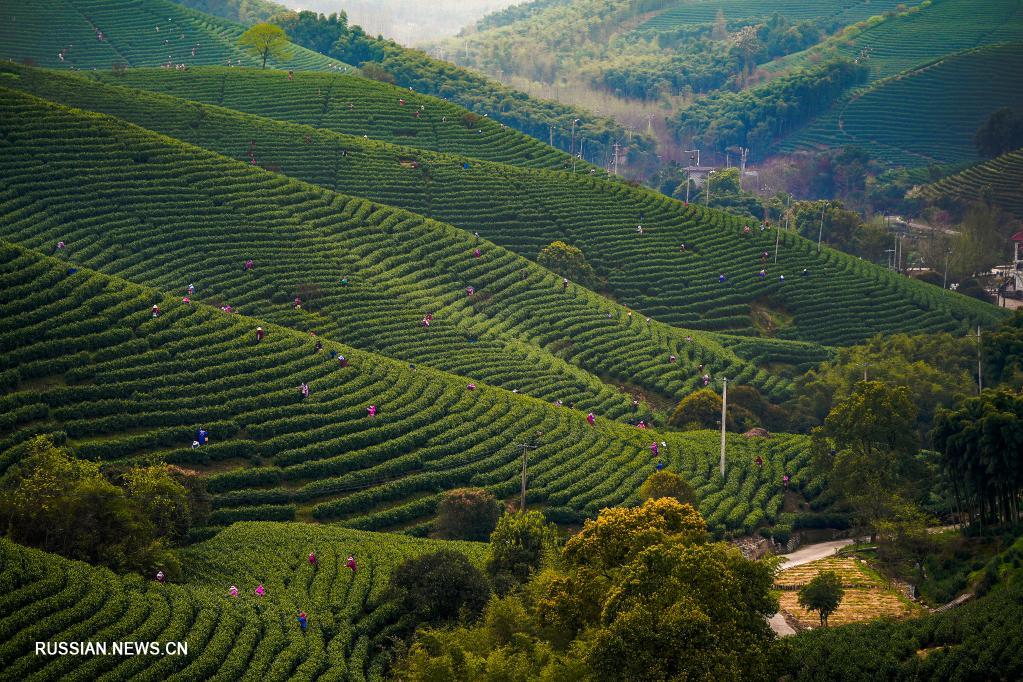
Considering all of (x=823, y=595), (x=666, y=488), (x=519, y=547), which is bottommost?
(x=823, y=595)

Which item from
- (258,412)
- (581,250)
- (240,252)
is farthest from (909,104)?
(258,412)

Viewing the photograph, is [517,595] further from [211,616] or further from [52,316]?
[52,316]

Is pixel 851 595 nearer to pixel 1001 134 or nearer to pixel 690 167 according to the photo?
pixel 1001 134

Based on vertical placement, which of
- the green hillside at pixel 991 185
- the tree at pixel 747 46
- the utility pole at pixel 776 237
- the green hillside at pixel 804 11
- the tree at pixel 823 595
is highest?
the green hillside at pixel 804 11

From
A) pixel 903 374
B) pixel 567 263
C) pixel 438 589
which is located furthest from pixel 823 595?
pixel 567 263

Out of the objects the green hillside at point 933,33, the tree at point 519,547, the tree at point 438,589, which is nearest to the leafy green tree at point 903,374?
the tree at point 519,547

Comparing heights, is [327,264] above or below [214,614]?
above

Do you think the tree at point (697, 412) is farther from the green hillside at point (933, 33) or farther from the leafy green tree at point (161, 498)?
the green hillside at point (933, 33)
